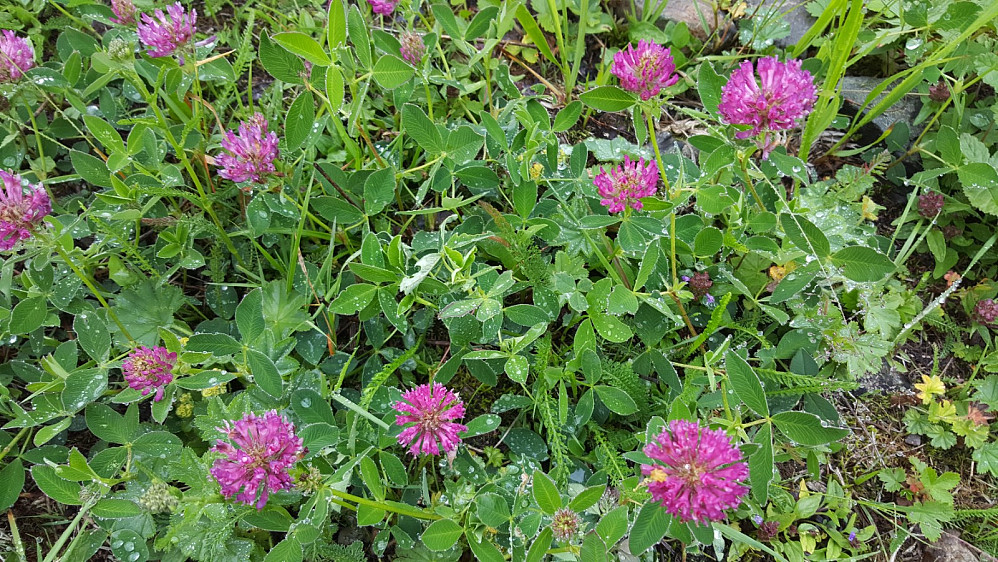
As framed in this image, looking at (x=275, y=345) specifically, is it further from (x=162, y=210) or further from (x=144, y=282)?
(x=162, y=210)

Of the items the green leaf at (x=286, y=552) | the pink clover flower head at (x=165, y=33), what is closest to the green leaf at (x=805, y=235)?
the green leaf at (x=286, y=552)

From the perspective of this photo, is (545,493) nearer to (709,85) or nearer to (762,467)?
(762,467)

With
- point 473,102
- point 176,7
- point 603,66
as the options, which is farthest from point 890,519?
point 176,7

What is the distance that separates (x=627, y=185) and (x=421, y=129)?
0.77m

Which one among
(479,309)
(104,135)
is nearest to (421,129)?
(479,309)

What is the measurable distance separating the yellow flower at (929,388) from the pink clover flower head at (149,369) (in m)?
2.85

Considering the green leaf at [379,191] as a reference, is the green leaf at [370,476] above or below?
below

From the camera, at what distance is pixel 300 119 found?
6.91 feet

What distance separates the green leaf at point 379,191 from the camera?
7.59 ft

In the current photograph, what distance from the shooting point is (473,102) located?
2.83 meters

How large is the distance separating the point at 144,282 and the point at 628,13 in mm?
2599

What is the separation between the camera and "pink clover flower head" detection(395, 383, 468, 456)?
6.31 feet

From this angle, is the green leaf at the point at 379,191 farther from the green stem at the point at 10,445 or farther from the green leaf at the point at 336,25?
the green stem at the point at 10,445

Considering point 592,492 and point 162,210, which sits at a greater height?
point 162,210
